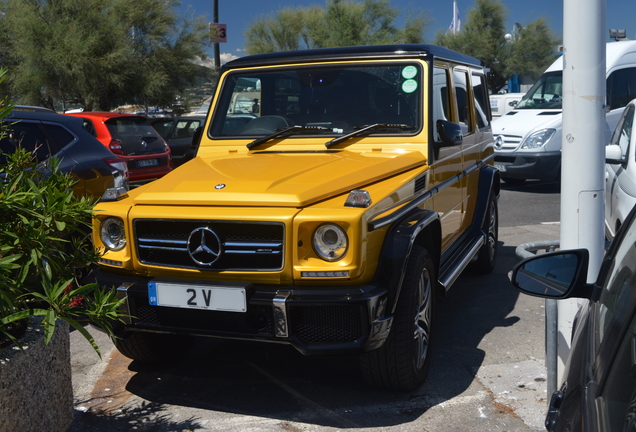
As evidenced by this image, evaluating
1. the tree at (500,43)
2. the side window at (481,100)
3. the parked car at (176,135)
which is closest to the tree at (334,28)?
the tree at (500,43)

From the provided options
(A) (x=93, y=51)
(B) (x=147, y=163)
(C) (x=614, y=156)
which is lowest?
(B) (x=147, y=163)

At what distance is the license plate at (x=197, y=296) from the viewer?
3.35 meters

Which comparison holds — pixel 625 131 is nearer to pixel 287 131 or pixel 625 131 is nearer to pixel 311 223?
pixel 287 131

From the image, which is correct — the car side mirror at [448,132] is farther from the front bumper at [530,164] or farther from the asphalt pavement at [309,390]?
the front bumper at [530,164]

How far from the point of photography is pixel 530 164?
12.0 metres

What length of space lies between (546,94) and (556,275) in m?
12.1

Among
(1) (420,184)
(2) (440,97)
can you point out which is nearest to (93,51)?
(2) (440,97)

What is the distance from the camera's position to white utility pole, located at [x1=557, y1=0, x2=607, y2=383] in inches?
124

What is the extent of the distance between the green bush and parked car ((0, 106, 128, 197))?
2622mm

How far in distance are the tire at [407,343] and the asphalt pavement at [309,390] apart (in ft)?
0.51

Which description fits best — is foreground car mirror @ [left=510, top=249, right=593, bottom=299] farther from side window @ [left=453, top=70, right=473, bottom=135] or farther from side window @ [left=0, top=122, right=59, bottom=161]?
side window @ [left=0, top=122, right=59, bottom=161]

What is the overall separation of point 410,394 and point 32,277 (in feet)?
6.91

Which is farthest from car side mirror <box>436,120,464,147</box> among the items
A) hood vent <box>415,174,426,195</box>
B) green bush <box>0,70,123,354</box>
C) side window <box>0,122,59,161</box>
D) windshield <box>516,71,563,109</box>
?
windshield <box>516,71,563,109</box>

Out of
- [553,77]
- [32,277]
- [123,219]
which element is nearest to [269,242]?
[123,219]
